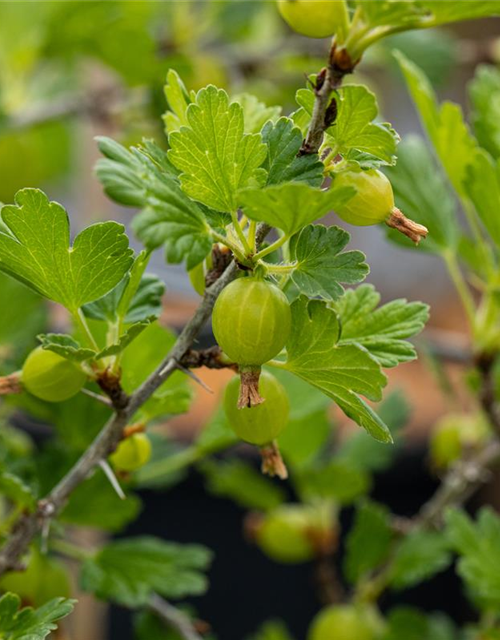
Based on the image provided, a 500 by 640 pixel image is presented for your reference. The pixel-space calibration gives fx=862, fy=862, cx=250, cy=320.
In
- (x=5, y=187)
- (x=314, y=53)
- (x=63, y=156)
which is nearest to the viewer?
(x=5, y=187)

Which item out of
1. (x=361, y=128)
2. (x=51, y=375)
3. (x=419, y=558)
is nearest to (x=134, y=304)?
(x=51, y=375)

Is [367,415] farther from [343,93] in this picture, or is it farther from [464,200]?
[464,200]

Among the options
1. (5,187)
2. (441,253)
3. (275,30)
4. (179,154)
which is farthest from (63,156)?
(179,154)

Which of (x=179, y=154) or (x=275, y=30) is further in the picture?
(x=275, y=30)

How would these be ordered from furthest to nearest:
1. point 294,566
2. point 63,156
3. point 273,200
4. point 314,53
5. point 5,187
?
point 294,566, point 63,156, point 314,53, point 5,187, point 273,200

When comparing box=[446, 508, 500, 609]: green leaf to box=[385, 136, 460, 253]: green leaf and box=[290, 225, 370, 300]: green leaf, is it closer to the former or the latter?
box=[385, 136, 460, 253]: green leaf

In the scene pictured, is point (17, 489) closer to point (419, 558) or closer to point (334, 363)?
point (334, 363)

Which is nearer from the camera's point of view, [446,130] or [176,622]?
[446,130]

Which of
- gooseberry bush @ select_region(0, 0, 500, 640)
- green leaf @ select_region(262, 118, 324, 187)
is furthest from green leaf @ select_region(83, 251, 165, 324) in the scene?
green leaf @ select_region(262, 118, 324, 187)
